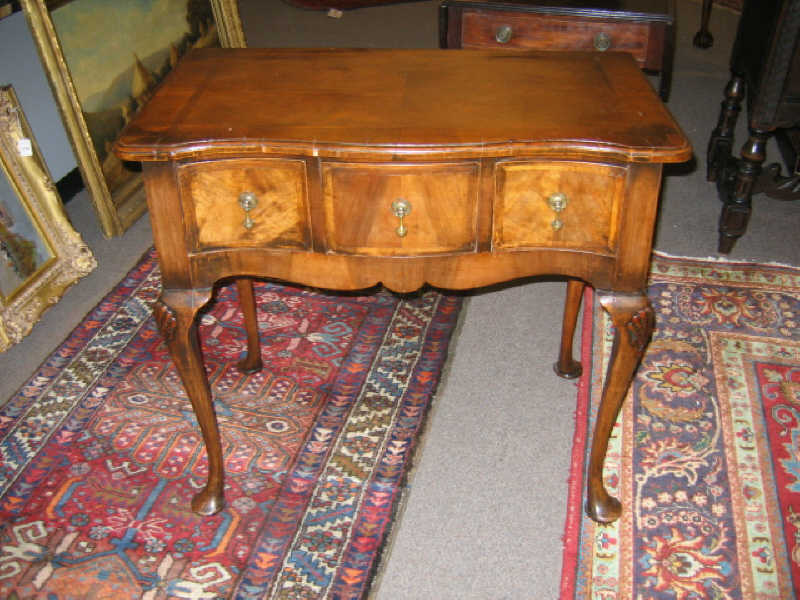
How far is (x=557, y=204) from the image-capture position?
4.68 feet

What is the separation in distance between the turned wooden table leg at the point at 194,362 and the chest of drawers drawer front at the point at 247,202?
128mm

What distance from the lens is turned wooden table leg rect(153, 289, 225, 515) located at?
5.15ft

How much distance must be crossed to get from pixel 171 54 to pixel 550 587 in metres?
2.83

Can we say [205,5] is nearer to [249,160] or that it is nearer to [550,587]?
[249,160]

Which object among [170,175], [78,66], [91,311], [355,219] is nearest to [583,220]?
[355,219]

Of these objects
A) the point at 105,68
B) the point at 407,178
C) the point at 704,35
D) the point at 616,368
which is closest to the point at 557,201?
the point at 407,178

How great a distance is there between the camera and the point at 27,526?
74.0 inches

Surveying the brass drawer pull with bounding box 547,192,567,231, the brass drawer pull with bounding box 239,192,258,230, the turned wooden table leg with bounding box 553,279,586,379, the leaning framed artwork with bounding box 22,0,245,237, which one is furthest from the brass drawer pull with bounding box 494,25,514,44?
the leaning framed artwork with bounding box 22,0,245,237

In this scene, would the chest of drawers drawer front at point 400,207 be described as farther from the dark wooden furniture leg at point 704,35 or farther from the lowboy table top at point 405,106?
the dark wooden furniture leg at point 704,35

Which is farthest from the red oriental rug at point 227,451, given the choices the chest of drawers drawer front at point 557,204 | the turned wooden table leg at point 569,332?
the chest of drawers drawer front at point 557,204

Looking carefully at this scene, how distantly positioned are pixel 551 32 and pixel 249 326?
133 centimetres

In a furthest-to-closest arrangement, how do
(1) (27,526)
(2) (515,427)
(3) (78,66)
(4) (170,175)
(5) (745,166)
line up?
1. (3) (78,66)
2. (5) (745,166)
3. (2) (515,427)
4. (1) (27,526)
5. (4) (170,175)

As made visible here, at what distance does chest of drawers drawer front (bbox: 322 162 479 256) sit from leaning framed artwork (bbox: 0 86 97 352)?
1531mm

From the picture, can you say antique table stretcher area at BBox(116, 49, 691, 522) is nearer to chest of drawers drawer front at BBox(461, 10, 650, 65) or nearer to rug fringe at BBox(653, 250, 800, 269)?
chest of drawers drawer front at BBox(461, 10, 650, 65)
